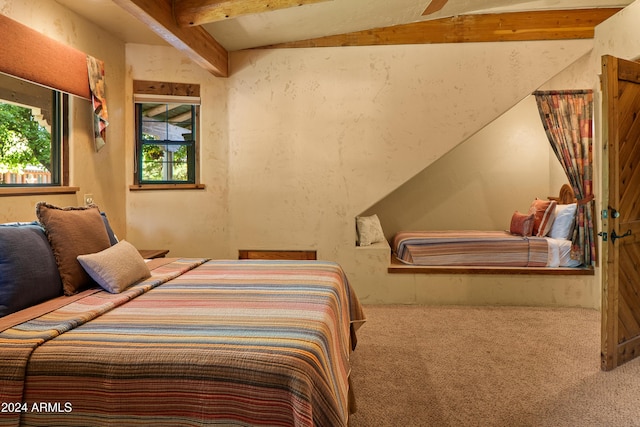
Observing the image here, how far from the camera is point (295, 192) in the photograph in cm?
459

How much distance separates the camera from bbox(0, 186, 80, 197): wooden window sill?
9.44ft

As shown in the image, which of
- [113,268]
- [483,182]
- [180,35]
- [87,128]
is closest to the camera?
[113,268]

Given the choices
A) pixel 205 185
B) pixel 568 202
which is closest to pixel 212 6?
pixel 205 185

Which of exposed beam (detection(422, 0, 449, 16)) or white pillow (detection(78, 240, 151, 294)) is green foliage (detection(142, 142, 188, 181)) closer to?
white pillow (detection(78, 240, 151, 294))

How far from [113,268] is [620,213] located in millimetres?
3165

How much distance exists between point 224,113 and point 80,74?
4.67 feet

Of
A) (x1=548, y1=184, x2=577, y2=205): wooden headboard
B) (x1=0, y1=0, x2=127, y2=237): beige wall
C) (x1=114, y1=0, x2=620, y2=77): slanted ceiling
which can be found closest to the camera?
(x1=0, y1=0, x2=127, y2=237): beige wall

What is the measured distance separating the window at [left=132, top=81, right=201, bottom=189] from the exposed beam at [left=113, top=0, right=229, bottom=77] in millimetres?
435

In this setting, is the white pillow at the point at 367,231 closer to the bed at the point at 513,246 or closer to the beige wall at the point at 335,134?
the beige wall at the point at 335,134

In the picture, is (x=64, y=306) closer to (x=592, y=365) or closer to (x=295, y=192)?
(x=295, y=192)

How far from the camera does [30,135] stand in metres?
3.21

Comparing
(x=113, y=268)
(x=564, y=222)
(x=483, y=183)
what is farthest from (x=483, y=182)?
(x=113, y=268)

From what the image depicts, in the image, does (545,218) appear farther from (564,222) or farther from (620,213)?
(620,213)

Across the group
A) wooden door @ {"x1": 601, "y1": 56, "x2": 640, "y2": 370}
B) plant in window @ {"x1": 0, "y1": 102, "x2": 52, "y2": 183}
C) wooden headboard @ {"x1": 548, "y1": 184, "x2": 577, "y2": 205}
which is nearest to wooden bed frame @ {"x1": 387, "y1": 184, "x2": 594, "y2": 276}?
wooden headboard @ {"x1": 548, "y1": 184, "x2": 577, "y2": 205}
